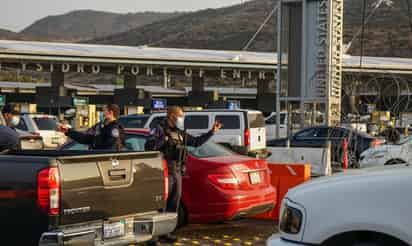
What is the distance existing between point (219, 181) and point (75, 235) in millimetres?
3600

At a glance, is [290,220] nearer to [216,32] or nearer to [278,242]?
[278,242]

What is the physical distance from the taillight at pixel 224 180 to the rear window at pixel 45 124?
18937 mm

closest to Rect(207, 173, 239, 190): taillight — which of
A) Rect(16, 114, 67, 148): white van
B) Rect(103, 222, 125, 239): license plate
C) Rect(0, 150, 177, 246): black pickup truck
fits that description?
Rect(0, 150, 177, 246): black pickup truck

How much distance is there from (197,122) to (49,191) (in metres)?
15.0

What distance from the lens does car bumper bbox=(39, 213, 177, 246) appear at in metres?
6.47

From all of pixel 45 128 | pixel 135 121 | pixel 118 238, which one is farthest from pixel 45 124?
pixel 118 238

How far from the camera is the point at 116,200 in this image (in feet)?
23.4

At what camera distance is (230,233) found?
10570 mm

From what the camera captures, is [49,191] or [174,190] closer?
[49,191]

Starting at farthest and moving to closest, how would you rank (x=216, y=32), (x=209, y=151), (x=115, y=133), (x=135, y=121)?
(x=216, y=32) → (x=135, y=121) → (x=209, y=151) → (x=115, y=133)

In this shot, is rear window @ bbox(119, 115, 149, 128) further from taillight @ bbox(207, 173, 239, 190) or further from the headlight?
the headlight

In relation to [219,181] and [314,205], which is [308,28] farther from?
[314,205]

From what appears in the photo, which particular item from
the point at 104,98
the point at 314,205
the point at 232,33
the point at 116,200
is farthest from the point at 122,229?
the point at 232,33

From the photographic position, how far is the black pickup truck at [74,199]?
6520mm
